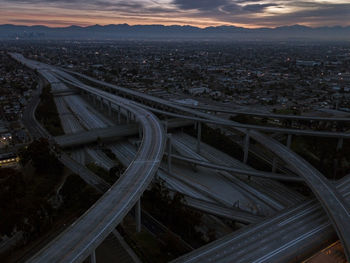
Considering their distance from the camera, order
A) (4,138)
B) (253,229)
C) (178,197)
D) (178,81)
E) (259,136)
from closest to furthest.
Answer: (253,229), (178,197), (259,136), (4,138), (178,81)

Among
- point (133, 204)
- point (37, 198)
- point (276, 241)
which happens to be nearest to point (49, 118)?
point (37, 198)

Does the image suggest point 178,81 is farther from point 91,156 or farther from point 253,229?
point 253,229

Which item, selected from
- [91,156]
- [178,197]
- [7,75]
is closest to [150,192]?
[178,197]

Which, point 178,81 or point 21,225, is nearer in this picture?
point 21,225

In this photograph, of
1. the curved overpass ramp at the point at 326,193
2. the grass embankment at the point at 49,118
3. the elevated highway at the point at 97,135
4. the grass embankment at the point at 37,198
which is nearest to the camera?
the curved overpass ramp at the point at 326,193

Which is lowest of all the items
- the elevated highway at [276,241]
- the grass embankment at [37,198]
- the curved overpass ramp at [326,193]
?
the grass embankment at [37,198]

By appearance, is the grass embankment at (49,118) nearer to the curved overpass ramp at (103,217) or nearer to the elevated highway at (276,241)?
the curved overpass ramp at (103,217)

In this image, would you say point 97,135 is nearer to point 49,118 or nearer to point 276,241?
point 49,118

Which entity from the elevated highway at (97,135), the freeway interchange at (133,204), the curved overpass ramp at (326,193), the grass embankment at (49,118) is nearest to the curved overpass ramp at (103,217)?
the freeway interchange at (133,204)

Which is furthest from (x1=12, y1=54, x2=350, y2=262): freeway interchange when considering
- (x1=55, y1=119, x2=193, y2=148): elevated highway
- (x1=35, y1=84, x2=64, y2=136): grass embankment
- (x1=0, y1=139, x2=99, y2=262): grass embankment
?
(x1=35, y1=84, x2=64, y2=136): grass embankment

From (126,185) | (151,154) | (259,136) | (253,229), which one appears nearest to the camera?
(253,229)

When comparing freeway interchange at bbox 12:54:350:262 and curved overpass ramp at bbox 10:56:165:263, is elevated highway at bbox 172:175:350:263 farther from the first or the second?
curved overpass ramp at bbox 10:56:165:263
